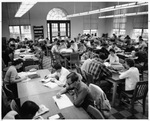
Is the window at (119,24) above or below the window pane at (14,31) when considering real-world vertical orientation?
above

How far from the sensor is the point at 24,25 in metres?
11.7

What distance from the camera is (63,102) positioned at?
232cm

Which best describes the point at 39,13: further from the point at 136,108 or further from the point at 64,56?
the point at 136,108

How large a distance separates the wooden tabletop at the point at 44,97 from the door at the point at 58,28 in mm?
9685

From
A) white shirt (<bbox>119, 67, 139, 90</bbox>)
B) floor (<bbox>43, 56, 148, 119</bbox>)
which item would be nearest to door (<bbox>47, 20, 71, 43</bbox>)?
floor (<bbox>43, 56, 148, 119</bbox>)

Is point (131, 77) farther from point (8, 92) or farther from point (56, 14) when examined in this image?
point (56, 14)

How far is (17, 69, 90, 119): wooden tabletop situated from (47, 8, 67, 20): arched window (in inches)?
397

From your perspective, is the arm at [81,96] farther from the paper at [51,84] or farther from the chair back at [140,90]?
the chair back at [140,90]

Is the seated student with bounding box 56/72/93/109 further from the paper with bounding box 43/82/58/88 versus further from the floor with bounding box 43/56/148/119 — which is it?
the floor with bounding box 43/56/148/119

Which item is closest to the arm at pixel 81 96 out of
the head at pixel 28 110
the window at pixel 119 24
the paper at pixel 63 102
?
the paper at pixel 63 102

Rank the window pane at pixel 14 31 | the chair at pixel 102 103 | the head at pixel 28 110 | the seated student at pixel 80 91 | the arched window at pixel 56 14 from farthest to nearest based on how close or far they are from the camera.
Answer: the arched window at pixel 56 14 → the window pane at pixel 14 31 → the seated student at pixel 80 91 → the chair at pixel 102 103 → the head at pixel 28 110

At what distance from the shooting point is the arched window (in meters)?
12.4

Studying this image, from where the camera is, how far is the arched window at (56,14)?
489 inches

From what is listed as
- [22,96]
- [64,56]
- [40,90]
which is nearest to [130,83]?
[40,90]
